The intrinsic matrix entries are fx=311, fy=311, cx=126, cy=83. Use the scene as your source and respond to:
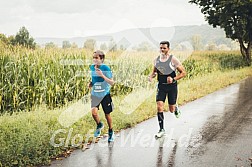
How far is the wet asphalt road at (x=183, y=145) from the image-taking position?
16.2 feet

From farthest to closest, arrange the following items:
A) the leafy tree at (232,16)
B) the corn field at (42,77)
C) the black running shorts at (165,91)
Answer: the leafy tree at (232,16)
the corn field at (42,77)
the black running shorts at (165,91)

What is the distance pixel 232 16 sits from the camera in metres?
28.2

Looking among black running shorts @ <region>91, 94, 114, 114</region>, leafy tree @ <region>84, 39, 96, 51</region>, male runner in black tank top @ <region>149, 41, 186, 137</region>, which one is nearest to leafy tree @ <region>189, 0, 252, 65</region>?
leafy tree @ <region>84, 39, 96, 51</region>

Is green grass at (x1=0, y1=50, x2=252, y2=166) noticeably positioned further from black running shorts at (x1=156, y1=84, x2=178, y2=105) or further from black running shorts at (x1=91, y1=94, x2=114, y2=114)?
black running shorts at (x1=156, y1=84, x2=178, y2=105)

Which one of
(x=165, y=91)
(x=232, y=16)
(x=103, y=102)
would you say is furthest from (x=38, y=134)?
(x=232, y=16)

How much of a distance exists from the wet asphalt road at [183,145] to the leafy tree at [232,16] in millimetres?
20527

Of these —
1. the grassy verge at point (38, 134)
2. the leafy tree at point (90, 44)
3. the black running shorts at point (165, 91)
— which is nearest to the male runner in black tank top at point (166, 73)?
the black running shorts at point (165, 91)

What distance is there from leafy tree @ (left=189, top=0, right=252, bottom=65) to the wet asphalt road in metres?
20.5

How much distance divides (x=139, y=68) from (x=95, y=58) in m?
7.94

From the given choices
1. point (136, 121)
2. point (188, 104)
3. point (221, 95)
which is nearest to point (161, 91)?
point (136, 121)

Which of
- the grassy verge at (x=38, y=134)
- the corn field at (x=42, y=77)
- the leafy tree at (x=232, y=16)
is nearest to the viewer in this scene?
the grassy verge at (x=38, y=134)

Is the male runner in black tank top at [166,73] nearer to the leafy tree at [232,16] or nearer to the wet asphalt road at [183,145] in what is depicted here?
the wet asphalt road at [183,145]

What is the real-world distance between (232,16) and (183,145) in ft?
81.9

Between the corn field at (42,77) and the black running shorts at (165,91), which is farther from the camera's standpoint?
the corn field at (42,77)
